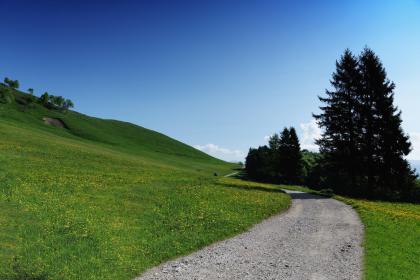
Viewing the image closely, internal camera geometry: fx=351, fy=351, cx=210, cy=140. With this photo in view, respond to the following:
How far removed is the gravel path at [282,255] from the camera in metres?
15.0

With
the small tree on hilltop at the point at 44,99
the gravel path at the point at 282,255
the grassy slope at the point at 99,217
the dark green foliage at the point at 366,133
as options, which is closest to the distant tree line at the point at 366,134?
the dark green foliage at the point at 366,133

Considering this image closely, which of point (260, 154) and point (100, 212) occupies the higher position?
point (260, 154)

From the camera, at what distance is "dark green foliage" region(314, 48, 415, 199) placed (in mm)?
45094

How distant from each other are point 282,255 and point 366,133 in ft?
111

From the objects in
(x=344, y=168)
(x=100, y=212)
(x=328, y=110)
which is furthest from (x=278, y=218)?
(x=328, y=110)

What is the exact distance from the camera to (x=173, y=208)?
26.8 m

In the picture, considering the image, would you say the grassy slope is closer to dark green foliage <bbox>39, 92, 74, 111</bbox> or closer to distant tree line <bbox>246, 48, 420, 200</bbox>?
distant tree line <bbox>246, 48, 420, 200</bbox>

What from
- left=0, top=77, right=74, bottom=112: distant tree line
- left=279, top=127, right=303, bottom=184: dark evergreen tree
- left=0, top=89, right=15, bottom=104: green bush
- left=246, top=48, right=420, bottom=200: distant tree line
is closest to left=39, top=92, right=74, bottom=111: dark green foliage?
left=0, top=77, right=74, bottom=112: distant tree line

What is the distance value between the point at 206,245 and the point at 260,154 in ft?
283

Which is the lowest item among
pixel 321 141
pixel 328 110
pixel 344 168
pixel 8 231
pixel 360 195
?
pixel 8 231

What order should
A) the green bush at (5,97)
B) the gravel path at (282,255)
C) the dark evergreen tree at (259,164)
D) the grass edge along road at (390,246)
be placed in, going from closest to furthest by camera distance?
the gravel path at (282,255), the grass edge along road at (390,246), the dark evergreen tree at (259,164), the green bush at (5,97)

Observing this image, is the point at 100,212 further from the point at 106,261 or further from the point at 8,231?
the point at 106,261

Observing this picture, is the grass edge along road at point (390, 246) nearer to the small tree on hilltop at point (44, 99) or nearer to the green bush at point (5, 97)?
the green bush at point (5, 97)

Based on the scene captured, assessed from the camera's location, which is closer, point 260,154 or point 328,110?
point 328,110
